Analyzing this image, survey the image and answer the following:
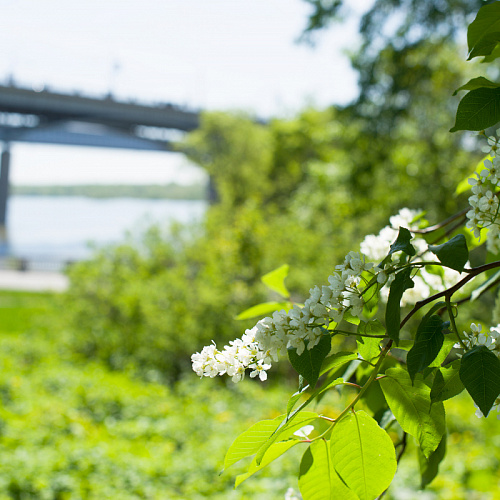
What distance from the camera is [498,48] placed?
0.63m

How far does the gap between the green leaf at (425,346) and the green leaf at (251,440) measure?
0.47 ft

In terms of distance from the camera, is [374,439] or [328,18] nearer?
[374,439]

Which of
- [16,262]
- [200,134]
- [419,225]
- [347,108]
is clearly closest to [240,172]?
[200,134]

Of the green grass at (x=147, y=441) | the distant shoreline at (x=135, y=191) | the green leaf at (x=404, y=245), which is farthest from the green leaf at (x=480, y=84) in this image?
the distant shoreline at (x=135, y=191)

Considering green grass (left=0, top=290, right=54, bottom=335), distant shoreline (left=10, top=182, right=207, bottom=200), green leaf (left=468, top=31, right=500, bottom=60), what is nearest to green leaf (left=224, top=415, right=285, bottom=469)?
green leaf (left=468, top=31, right=500, bottom=60)

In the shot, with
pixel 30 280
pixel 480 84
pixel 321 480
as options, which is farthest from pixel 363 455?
pixel 30 280

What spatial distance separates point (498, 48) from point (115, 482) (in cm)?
329

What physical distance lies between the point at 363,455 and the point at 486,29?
0.46m

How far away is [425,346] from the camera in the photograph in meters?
0.50

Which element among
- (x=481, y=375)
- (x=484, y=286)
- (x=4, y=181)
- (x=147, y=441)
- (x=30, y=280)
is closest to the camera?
(x=481, y=375)

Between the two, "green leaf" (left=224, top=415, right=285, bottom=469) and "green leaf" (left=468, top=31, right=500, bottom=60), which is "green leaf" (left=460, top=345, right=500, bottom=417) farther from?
"green leaf" (left=468, top=31, right=500, bottom=60)

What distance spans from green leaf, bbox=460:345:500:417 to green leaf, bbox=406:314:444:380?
0.03 m

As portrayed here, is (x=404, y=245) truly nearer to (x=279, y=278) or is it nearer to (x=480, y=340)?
(x=480, y=340)

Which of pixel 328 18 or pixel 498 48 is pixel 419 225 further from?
pixel 328 18
